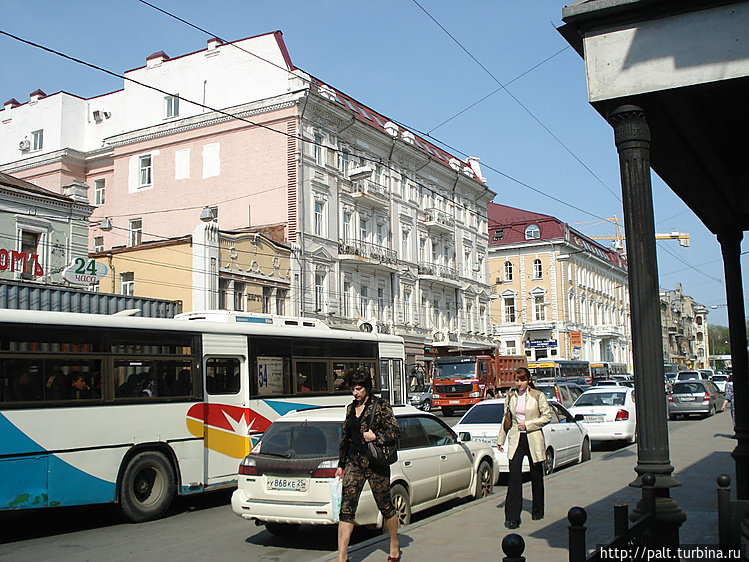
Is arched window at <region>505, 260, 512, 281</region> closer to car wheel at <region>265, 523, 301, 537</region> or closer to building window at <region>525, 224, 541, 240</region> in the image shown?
building window at <region>525, 224, 541, 240</region>

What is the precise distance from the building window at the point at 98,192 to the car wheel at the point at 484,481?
3978 cm

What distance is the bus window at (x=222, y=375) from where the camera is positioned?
12.9 meters

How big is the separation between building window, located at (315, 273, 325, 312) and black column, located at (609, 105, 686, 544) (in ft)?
110

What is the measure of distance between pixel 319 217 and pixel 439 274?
47.3 feet

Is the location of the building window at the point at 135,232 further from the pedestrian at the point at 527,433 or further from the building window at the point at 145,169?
the pedestrian at the point at 527,433

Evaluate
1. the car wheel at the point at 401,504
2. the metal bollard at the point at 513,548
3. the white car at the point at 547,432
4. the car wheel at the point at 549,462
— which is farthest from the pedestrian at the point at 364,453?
the car wheel at the point at 549,462

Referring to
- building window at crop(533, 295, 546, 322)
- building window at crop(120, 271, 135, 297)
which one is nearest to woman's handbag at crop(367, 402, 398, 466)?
building window at crop(120, 271, 135, 297)

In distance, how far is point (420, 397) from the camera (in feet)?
121

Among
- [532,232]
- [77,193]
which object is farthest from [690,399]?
[532,232]

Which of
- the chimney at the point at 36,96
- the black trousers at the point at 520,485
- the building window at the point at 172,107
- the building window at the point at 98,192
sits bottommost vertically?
the black trousers at the point at 520,485

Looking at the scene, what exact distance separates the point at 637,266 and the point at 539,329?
241 ft

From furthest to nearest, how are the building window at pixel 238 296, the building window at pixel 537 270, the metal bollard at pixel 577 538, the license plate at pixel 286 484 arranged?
1. the building window at pixel 537 270
2. the building window at pixel 238 296
3. the license plate at pixel 286 484
4. the metal bollard at pixel 577 538

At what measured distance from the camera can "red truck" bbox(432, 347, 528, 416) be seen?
3569cm

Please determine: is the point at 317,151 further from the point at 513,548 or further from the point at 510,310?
the point at 510,310
